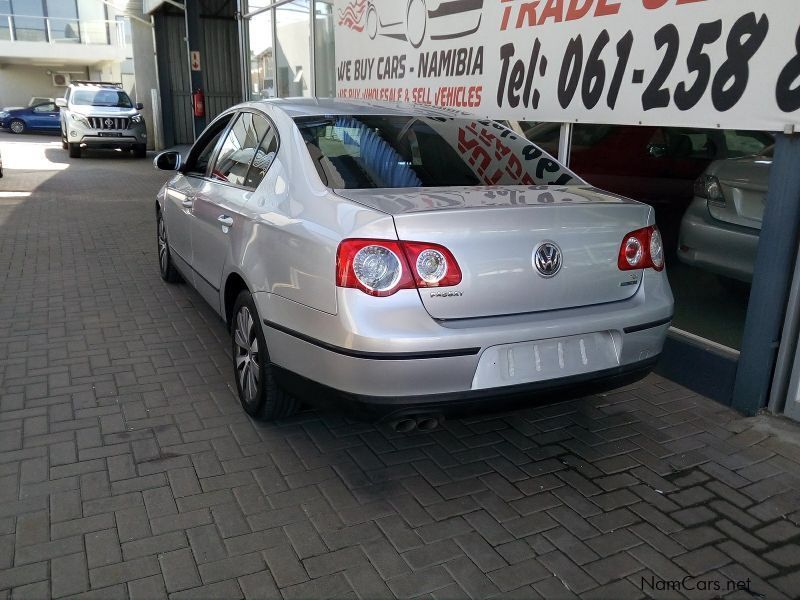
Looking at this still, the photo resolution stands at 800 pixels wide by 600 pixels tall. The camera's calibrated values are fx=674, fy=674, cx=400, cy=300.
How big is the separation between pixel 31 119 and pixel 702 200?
99.1 ft

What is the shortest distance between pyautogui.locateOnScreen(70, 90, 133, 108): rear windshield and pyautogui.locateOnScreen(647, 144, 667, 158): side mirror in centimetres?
1635

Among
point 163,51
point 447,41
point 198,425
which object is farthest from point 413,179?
point 163,51

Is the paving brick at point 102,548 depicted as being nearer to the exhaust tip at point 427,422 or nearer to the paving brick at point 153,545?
the paving brick at point 153,545

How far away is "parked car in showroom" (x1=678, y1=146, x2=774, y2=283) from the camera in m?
3.87


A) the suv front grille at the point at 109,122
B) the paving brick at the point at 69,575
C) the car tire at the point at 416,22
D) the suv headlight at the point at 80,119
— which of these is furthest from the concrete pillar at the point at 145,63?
the paving brick at the point at 69,575

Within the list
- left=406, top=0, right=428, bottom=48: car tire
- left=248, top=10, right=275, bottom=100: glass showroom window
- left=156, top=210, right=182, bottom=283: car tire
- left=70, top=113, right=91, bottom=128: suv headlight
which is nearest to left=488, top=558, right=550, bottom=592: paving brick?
left=156, top=210, right=182, bottom=283: car tire

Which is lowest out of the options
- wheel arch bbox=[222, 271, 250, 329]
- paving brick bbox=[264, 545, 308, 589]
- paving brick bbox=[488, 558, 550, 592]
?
paving brick bbox=[488, 558, 550, 592]

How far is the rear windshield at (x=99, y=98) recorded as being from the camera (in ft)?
57.5

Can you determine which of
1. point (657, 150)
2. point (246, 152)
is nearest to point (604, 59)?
point (657, 150)

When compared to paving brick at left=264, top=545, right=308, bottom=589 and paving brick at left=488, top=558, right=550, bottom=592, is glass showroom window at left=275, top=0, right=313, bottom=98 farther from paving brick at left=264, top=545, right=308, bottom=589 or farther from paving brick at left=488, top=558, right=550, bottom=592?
paving brick at left=488, top=558, right=550, bottom=592

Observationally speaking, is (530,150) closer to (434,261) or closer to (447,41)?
(434,261)

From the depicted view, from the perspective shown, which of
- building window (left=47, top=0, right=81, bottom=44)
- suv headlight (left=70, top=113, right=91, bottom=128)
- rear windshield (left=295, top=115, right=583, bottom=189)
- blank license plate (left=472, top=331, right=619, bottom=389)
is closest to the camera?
blank license plate (left=472, top=331, right=619, bottom=389)

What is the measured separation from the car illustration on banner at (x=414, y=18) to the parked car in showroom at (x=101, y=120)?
1112cm

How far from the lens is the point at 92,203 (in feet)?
35.5
